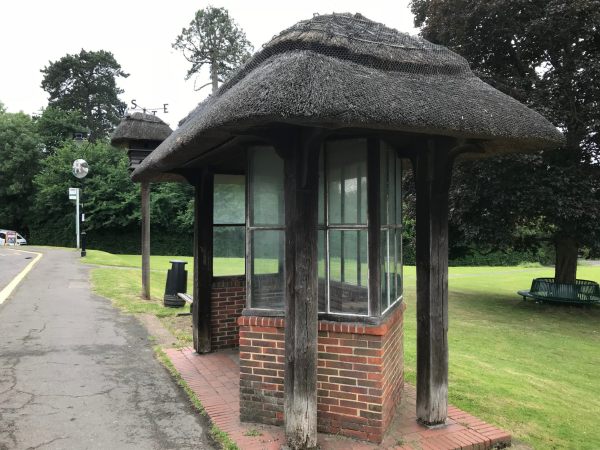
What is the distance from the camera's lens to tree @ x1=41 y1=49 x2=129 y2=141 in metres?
52.7

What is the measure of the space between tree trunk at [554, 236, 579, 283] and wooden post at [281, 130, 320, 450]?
45.0 ft

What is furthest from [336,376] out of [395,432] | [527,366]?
[527,366]

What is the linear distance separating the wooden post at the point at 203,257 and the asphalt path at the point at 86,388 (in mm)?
757

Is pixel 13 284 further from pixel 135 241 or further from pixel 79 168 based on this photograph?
pixel 135 241

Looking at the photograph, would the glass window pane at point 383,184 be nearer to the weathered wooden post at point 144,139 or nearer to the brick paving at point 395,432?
the brick paving at point 395,432

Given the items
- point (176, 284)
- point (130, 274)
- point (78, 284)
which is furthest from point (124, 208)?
point (176, 284)

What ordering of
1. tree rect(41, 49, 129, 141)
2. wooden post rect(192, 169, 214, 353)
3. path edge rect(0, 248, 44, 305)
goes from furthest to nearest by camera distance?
tree rect(41, 49, 129, 141) → path edge rect(0, 248, 44, 305) → wooden post rect(192, 169, 214, 353)

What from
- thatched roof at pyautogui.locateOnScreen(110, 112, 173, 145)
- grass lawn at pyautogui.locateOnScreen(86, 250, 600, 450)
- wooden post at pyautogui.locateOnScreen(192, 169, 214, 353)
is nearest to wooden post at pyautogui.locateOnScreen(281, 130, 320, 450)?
grass lawn at pyautogui.locateOnScreen(86, 250, 600, 450)

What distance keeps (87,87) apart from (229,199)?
177 ft

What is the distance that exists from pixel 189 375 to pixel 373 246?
322cm

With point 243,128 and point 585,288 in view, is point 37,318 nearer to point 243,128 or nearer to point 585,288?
point 243,128

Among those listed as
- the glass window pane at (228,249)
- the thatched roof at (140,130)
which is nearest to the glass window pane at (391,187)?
the glass window pane at (228,249)

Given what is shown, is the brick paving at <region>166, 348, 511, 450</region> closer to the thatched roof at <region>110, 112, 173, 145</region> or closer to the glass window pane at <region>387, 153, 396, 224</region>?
the glass window pane at <region>387, 153, 396, 224</region>

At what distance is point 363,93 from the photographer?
11.1 ft
